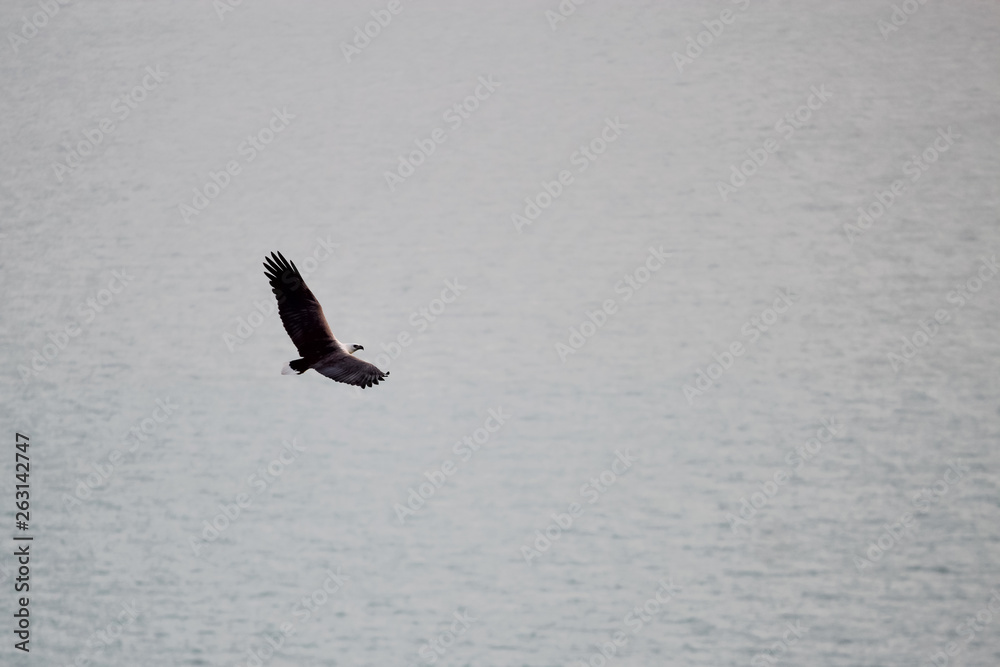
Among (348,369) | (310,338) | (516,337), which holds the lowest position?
(516,337)

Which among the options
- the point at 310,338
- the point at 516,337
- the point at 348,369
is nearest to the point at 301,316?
the point at 310,338

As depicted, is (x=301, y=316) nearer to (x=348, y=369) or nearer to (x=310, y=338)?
(x=310, y=338)

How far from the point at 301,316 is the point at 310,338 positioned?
0.28 feet

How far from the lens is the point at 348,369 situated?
278cm

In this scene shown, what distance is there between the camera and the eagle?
2.78m

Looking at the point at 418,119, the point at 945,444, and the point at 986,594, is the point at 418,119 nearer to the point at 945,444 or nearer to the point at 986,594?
the point at 945,444

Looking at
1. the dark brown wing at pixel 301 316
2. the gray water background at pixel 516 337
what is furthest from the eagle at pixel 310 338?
the gray water background at pixel 516 337

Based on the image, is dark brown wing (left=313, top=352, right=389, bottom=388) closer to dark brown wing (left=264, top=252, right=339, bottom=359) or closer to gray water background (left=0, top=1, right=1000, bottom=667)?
dark brown wing (left=264, top=252, right=339, bottom=359)

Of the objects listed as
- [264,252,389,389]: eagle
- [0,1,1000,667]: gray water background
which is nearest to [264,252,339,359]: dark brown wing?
[264,252,389,389]: eagle

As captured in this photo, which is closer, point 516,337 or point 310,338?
point 310,338

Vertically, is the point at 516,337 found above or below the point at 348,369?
below

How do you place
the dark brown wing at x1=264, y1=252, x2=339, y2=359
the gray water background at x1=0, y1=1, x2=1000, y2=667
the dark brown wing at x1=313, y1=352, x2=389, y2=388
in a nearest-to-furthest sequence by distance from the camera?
1. the dark brown wing at x1=313, y1=352, x2=389, y2=388
2. the dark brown wing at x1=264, y1=252, x2=339, y2=359
3. the gray water background at x1=0, y1=1, x2=1000, y2=667

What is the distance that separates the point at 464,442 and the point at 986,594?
2.19m

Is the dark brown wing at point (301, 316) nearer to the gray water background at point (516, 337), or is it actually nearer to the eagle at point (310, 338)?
the eagle at point (310, 338)
